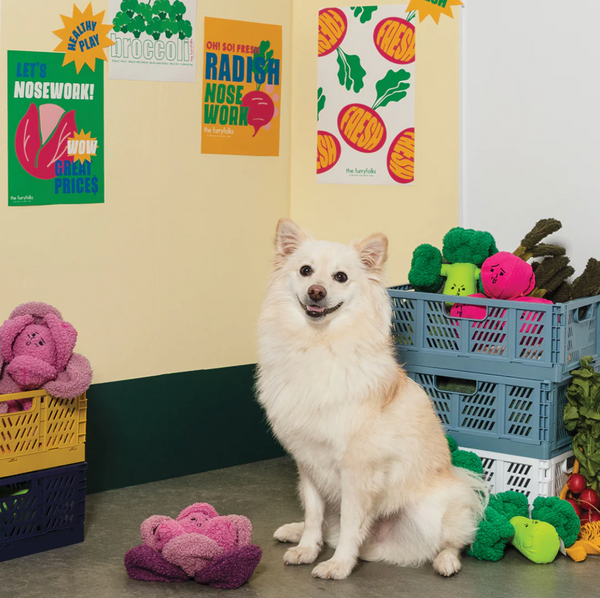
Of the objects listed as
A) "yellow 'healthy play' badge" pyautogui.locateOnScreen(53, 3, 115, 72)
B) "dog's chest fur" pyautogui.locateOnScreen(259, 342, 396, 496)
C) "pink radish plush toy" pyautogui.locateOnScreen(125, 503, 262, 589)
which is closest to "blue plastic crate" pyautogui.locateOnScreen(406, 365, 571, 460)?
"dog's chest fur" pyautogui.locateOnScreen(259, 342, 396, 496)

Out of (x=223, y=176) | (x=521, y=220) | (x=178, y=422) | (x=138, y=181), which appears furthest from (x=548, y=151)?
(x=178, y=422)

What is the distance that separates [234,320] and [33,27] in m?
1.50

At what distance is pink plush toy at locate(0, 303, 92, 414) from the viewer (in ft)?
8.98

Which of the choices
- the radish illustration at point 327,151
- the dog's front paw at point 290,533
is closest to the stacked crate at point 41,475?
the dog's front paw at point 290,533

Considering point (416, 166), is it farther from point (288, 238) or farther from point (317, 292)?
point (317, 292)

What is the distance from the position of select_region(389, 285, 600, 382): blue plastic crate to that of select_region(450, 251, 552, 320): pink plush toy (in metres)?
0.04

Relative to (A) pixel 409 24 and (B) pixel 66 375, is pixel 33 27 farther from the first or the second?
Result: (A) pixel 409 24

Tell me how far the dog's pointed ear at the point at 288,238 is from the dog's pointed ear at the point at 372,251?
0.61 feet

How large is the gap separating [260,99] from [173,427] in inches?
60.8

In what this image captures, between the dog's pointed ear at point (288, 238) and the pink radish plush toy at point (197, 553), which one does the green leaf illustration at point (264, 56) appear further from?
the pink radish plush toy at point (197, 553)

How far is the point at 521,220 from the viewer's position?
3.50 meters

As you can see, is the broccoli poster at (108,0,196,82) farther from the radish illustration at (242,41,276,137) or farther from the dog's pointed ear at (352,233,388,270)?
the dog's pointed ear at (352,233,388,270)

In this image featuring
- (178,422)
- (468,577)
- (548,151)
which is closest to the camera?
(468,577)

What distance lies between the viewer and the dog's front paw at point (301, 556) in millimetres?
2748
